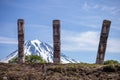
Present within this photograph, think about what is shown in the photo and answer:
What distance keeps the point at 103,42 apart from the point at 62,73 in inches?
575

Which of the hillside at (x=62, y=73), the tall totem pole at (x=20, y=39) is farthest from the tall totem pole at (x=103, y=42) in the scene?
the hillside at (x=62, y=73)

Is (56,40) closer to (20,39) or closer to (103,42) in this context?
(20,39)

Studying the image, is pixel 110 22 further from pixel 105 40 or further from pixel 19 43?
pixel 19 43

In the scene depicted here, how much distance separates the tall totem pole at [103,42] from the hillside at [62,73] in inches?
523

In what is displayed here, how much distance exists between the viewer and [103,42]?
94.9 ft

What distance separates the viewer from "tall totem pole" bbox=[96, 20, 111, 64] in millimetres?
28703

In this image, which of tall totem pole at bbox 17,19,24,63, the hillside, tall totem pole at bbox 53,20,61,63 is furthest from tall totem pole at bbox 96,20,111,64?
the hillside

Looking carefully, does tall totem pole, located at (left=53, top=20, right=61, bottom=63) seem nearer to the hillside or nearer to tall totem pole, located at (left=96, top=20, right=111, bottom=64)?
tall totem pole, located at (left=96, top=20, right=111, bottom=64)

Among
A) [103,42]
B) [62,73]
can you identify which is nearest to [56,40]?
[103,42]

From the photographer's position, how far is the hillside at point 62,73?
47.0ft

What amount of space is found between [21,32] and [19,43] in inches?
47.3

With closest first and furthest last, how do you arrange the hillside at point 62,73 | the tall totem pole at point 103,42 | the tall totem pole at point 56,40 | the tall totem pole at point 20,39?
the hillside at point 62,73
the tall totem pole at point 103,42
the tall totem pole at point 56,40
the tall totem pole at point 20,39

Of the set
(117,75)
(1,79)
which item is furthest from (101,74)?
(1,79)

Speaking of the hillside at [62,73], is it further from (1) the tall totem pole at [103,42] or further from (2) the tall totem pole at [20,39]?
(2) the tall totem pole at [20,39]
